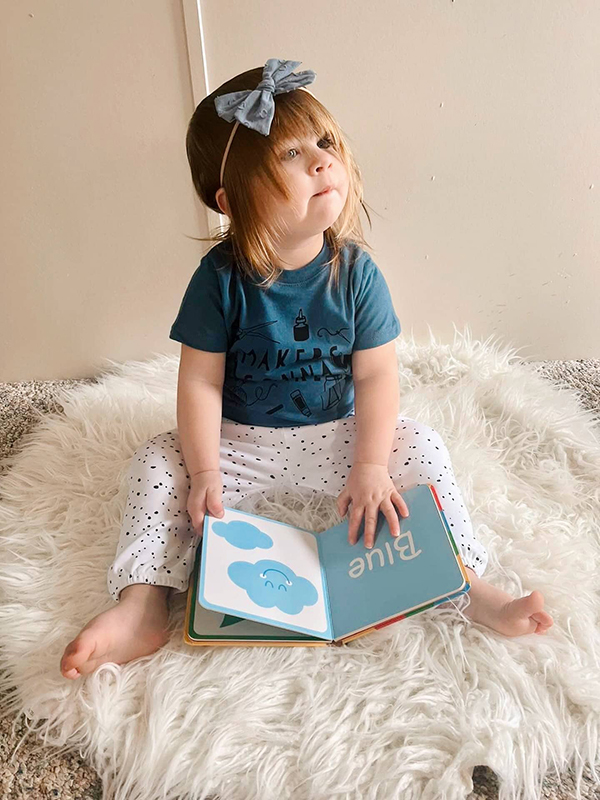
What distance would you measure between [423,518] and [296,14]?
750 mm

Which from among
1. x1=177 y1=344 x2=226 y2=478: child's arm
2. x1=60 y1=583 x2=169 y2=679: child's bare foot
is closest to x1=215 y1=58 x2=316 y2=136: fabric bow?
x1=177 y1=344 x2=226 y2=478: child's arm

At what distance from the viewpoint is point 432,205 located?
108 cm

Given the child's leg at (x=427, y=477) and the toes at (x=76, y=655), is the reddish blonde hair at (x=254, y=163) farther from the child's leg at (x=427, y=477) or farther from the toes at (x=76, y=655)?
the toes at (x=76, y=655)

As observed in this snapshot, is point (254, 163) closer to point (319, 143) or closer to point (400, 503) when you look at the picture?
point (319, 143)

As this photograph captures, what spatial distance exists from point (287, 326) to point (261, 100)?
265 mm

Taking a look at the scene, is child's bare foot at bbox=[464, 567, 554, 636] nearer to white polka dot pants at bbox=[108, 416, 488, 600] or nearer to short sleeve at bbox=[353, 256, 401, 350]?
white polka dot pants at bbox=[108, 416, 488, 600]

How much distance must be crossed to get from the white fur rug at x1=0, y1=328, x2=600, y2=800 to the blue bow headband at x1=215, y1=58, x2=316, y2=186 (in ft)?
1.53

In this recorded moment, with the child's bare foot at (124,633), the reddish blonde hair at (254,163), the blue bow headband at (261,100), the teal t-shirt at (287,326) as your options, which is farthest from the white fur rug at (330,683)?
the blue bow headband at (261,100)

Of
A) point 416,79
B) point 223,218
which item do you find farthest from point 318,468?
point 416,79

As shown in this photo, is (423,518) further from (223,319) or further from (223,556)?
(223,319)

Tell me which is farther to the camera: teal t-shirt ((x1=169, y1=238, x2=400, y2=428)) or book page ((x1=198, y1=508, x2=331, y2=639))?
teal t-shirt ((x1=169, y1=238, x2=400, y2=428))

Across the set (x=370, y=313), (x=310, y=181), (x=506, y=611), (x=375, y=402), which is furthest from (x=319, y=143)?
(x=506, y=611)

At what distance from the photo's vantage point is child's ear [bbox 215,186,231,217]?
739mm

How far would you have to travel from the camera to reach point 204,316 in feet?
2.65
